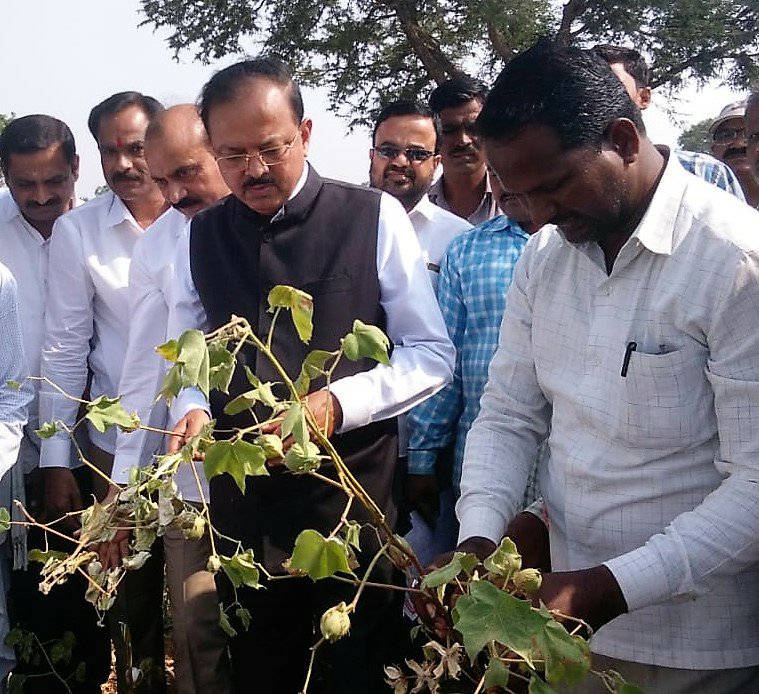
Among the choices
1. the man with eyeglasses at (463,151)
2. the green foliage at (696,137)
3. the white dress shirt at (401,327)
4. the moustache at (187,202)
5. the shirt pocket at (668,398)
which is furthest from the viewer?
the green foliage at (696,137)

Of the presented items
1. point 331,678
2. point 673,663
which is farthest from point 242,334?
point 331,678

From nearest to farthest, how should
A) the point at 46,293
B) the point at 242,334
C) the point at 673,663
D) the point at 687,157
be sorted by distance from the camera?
the point at 242,334 → the point at 673,663 → the point at 687,157 → the point at 46,293

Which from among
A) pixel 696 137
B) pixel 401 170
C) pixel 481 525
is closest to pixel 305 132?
pixel 401 170

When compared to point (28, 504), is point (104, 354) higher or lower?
higher

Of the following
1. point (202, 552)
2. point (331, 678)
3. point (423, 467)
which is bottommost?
point (331, 678)

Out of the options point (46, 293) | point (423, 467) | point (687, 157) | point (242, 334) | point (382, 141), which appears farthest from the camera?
point (382, 141)

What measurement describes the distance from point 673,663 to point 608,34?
10.4 m

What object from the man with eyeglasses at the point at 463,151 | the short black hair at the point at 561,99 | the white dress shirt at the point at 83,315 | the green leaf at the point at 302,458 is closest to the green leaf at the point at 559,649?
the green leaf at the point at 302,458

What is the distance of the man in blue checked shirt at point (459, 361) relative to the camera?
2838 millimetres

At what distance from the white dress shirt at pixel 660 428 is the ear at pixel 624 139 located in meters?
0.08

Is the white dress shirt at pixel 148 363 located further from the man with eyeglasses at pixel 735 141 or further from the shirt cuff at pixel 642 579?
the man with eyeglasses at pixel 735 141

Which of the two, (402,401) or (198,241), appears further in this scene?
(198,241)

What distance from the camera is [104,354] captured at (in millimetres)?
3234

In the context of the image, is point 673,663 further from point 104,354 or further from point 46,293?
point 46,293
